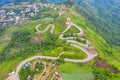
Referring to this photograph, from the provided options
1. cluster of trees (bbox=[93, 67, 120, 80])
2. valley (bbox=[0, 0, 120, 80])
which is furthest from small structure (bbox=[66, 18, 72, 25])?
cluster of trees (bbox=[93, 67, 120, 80])

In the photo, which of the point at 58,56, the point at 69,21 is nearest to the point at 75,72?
the point at 58,56

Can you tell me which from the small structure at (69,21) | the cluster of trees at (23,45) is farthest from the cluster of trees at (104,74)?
the small structure at (69,21)

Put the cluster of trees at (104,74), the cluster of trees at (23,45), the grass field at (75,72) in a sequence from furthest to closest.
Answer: the cluster of trees at (23,45), the grass field at (75,72), the cluster of trees at (104,74)

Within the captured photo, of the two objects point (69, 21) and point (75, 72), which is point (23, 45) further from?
point (75, 72)

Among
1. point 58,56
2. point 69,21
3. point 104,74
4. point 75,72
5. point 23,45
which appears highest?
point 58,56

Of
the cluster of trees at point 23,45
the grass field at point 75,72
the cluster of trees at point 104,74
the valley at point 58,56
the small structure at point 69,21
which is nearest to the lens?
the cluster of trees at point 104,74

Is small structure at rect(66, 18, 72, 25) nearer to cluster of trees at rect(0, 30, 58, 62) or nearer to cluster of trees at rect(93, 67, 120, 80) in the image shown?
cluster of trees at rect(0, 30, 58, 62)

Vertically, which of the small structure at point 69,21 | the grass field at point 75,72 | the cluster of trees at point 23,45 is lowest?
the cluster of trees at point 23,45

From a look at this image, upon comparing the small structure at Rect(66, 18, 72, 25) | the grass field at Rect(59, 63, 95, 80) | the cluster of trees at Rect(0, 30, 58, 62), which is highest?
the grass field at Rect(59, 63, 95, 80)

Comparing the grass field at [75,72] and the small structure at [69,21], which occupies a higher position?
the grass field at [75,72]

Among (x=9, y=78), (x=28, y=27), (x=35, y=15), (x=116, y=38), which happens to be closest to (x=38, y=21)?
(x=28, y=27)

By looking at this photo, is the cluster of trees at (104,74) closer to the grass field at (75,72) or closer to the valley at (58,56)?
the valley at (58,56)
